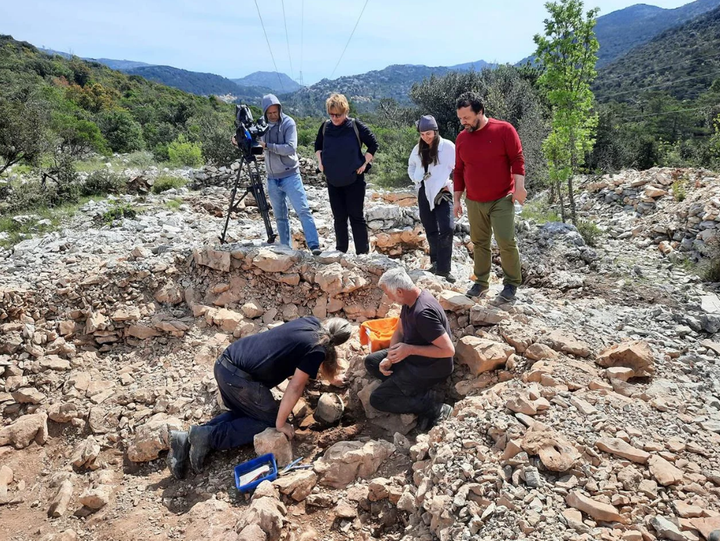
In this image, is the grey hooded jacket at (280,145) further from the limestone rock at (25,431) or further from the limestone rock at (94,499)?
the limestone rock at (94,499)

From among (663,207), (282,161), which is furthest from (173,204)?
(663,207)

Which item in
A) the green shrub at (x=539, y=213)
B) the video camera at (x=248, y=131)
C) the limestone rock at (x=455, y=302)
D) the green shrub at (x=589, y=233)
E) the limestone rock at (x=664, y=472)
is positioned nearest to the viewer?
the limestone rock at (x=664, y=472)

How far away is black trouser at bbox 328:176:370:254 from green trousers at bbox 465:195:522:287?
1.12 metres

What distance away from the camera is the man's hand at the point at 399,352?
306 centimetres

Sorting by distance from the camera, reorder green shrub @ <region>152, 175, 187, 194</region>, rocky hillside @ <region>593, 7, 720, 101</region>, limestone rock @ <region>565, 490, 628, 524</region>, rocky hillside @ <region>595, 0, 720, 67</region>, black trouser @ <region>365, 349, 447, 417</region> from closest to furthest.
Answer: limestone rock @ <region>565, 490, 628, 524</region>
black trouser @ <region>365, 349, 447, 417</region>
green shrub @ <region>152, 175, 187, 194</region>
rocky hillside @ <region>593, 7, 720, 101</region>
rocky hillside @ <region>595, 0, 720, 67</region>

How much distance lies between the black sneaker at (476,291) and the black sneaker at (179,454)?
2.61 m

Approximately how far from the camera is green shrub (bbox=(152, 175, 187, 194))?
9.48 m

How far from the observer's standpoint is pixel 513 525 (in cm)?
202

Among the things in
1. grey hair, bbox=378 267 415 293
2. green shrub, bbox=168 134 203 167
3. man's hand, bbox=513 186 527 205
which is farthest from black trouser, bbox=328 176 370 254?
green shrub, bbox=168 134 203 167

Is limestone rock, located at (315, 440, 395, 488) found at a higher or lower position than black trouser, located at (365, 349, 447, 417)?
lower

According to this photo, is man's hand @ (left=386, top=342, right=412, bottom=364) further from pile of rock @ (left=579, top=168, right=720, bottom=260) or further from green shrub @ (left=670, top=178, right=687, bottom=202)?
green shrub @ (left=670, top=178, right=687, bottom=202)

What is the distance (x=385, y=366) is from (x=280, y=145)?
8.28ft

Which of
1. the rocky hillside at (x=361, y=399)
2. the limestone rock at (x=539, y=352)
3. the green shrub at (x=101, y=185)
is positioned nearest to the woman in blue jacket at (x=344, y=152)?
the rocky hillside at (x=361, y=399)

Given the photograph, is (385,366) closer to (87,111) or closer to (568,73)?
(568,73)
